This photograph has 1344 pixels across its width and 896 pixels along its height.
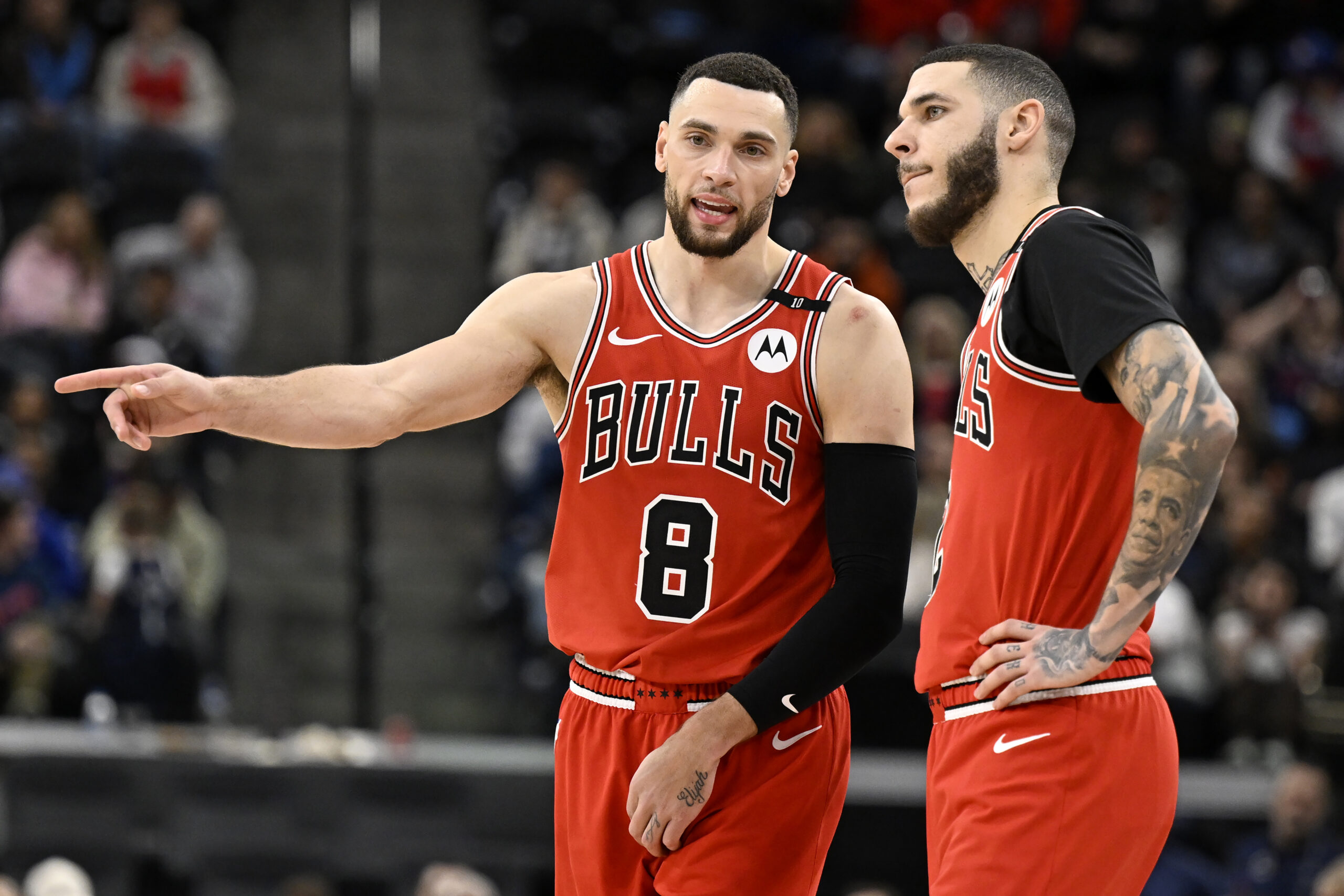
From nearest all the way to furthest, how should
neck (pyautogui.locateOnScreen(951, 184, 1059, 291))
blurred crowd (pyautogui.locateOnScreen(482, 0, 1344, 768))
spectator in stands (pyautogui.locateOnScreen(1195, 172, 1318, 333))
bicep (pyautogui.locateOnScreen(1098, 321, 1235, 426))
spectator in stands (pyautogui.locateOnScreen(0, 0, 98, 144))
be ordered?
bicep (pyautogui.locateOnScreen(1098, 321, 1235, 426)) → neck (pyautogui.locateOnScreen(951, 184, 1059, 291)) → blurred crowd (pyautogui.locateOnScreen(482, 0, 1344, 768)) → spectator in stands (pyautogui.locateOnScreen(1195, 172, 1318, 333)) → spectator in stands (pyautogui.locateOnScreen(0, 0, 98, 144))

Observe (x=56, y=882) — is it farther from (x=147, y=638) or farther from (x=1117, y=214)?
(x=1117, y=214)

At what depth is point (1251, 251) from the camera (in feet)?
41.5

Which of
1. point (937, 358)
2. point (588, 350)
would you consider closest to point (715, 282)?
point (588, 350)

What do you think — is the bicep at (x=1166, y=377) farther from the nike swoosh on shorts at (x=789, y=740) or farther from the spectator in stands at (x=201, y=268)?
the spectator in stands at (x=201, y=268)

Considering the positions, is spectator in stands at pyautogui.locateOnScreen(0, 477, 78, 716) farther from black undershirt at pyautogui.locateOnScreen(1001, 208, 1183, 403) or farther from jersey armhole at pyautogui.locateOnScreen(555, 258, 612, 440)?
black undershirt at pyautogui.locateOnScreen(1001, 208, 1183, 403)

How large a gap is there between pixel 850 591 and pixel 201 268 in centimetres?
974

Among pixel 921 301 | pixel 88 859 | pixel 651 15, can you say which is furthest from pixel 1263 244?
pixel 88 859

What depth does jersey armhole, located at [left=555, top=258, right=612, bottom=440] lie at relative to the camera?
4.05 m

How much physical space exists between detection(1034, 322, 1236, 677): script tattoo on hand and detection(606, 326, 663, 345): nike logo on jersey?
46.9 inches

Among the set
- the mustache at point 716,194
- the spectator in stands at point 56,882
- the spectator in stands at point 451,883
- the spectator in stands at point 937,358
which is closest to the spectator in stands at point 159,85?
the spectator in stands at point 937,358

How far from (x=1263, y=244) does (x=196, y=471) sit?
8256mm

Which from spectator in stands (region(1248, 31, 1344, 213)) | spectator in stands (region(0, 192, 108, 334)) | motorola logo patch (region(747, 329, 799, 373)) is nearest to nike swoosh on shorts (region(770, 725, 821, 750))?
motorola logo patch (region(747, 329, 799, 373))

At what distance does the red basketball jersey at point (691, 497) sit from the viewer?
12.8 ft

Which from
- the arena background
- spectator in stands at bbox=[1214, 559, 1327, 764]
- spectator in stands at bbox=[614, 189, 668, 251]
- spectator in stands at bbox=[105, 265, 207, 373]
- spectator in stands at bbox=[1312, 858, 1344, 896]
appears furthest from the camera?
spectator in stands at bbox=[614, 189, 668, 251]
